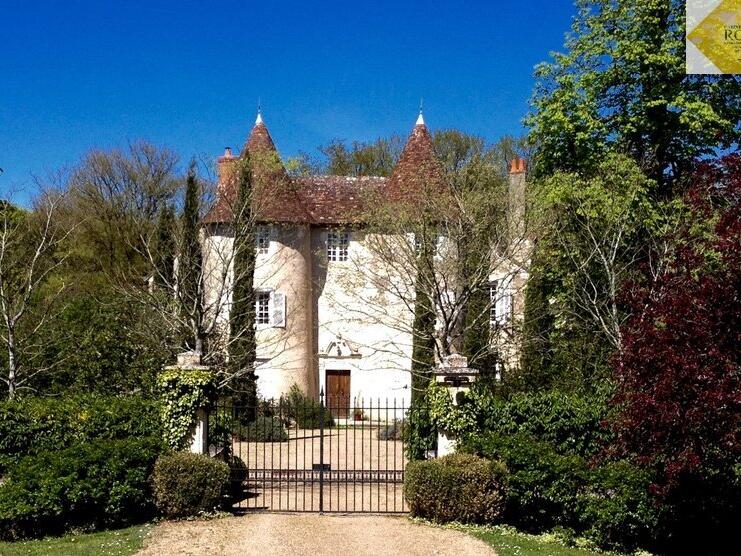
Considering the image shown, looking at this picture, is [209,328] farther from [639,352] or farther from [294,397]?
[639,352]

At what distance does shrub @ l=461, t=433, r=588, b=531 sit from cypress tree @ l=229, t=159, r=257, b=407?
11.2m

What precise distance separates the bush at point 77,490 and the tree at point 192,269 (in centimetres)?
616

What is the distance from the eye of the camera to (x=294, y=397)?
27016 millimetres

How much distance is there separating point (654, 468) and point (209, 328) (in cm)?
1246

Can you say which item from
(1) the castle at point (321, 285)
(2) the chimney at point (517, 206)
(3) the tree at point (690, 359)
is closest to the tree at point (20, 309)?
(1) the castle at point (321, 285)

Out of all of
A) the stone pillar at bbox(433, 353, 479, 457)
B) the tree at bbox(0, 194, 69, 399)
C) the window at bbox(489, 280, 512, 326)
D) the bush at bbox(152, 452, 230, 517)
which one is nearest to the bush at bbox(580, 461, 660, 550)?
the stone pillar at bbox(433, 353, 479, 457)

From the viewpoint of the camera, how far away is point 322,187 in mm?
29734

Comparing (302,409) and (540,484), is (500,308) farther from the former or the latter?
(540,484)

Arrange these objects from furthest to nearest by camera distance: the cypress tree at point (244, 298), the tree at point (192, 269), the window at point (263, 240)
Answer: the window at point (263, 240) → the cypress tree at point (244, 298) → the tree at point (192, 269)

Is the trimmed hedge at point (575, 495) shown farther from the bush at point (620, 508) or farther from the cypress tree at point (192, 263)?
the cypress tree at point (192, 263)

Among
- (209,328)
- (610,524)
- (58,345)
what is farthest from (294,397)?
(610,524)

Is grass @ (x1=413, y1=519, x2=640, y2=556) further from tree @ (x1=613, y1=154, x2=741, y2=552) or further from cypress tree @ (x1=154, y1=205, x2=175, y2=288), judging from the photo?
cypress tree @ (x1=154, y1=205, x2=175, y2=288)

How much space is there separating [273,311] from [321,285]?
2424 millimetres

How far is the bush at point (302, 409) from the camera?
83.1ft
